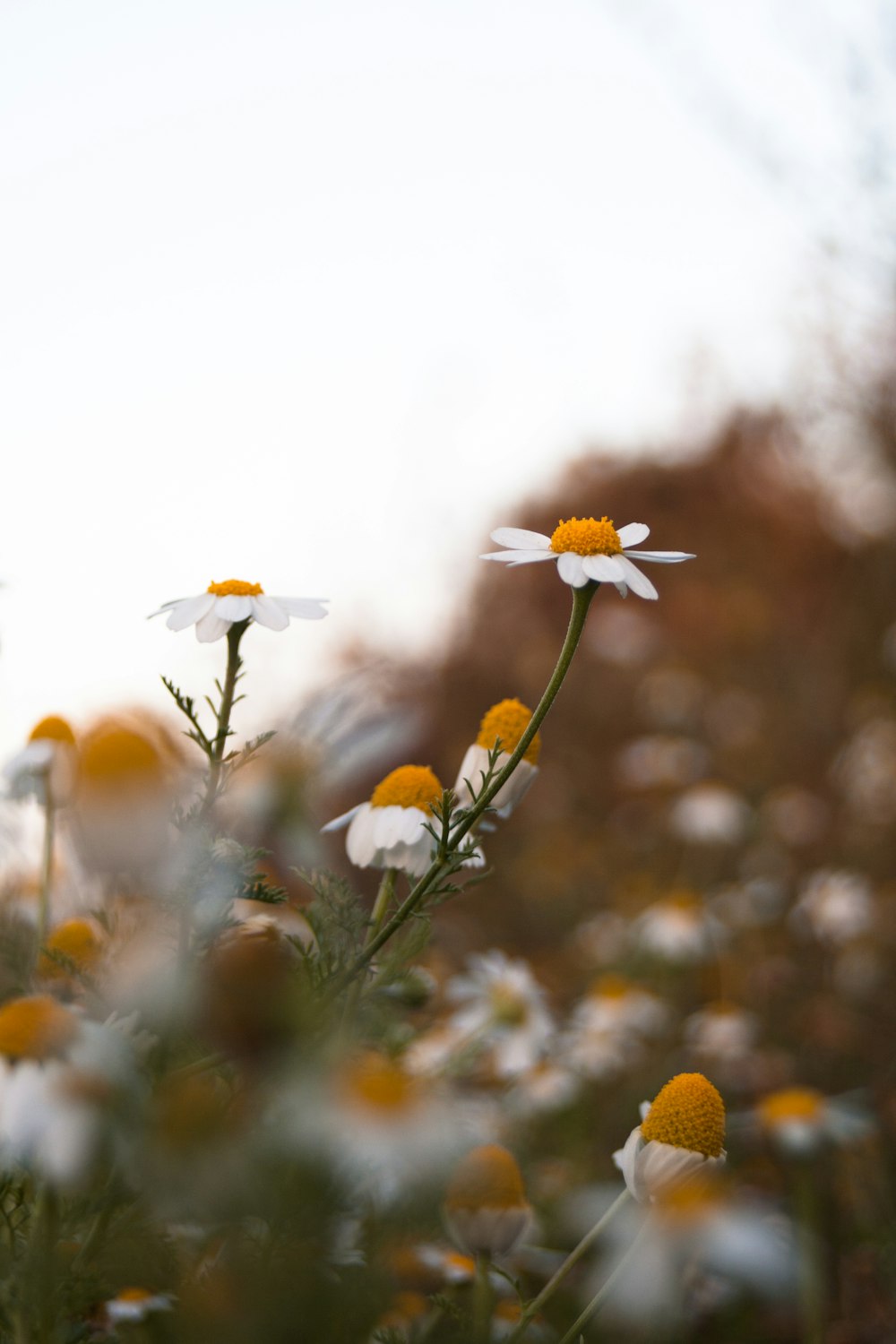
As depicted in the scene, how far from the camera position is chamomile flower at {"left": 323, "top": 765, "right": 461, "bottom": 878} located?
86cm

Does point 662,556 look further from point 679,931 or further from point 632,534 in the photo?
point 679,931

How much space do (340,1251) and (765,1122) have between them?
1560mm

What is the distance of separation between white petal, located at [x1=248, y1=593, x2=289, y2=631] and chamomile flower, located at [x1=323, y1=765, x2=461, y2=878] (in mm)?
159

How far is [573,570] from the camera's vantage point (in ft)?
2.67

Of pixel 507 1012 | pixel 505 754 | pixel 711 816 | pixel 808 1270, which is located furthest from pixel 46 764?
pixel 711 816

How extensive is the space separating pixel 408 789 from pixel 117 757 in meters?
0.31

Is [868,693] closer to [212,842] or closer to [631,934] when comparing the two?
[631,934]

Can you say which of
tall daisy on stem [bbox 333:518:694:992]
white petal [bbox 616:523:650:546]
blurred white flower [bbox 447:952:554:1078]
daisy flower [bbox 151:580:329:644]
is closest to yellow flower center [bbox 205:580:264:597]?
daisy flower [bbox 151:580:329:644]

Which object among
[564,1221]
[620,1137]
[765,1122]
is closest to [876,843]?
[620,1137]

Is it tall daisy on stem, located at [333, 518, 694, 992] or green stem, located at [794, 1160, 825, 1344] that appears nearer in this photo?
tall daisy on stem, located at [333, 518, 694, 992]

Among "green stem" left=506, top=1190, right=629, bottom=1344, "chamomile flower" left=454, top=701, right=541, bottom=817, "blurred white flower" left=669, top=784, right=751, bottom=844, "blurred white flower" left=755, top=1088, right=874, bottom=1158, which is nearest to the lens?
"green stem" left=506, top=1190, right=629, bottom=1344

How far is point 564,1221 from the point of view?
176 cm

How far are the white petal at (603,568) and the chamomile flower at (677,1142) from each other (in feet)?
1.18

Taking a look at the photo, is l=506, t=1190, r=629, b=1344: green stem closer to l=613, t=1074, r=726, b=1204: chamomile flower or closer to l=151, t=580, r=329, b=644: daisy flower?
l=613, t=1074, r=726, b=1204: chamomile flower
